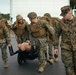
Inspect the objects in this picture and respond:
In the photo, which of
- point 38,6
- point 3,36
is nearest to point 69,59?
point 3,36

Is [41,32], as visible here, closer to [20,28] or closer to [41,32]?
[41,32]

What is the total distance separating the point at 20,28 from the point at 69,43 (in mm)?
4310

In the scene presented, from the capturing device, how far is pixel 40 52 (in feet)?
33.6

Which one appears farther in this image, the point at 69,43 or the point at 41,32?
the point at 41,32

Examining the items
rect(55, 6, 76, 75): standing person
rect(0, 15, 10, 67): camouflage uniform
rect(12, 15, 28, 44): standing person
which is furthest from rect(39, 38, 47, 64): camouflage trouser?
rect(55, 6, 76, 75): standing person

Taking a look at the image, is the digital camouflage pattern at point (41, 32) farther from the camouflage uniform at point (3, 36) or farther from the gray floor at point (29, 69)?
the camouflage uniform at point (3, 36)

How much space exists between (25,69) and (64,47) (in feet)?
11.6

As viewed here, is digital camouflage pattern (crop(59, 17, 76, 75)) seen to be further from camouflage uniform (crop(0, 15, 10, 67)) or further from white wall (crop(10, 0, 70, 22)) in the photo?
white wall (crop(10, 0, 70, 22))

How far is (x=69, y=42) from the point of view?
290 inches

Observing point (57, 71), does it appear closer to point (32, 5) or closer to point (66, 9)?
point (66, 9)

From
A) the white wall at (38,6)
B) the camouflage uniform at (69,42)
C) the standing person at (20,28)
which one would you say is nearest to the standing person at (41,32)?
the standing person at (20,28)

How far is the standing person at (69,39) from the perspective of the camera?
729cm

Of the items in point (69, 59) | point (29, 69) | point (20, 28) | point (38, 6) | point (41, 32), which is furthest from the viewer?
point (38, 6)

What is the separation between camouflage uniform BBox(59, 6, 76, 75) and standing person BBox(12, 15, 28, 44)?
3984mm
